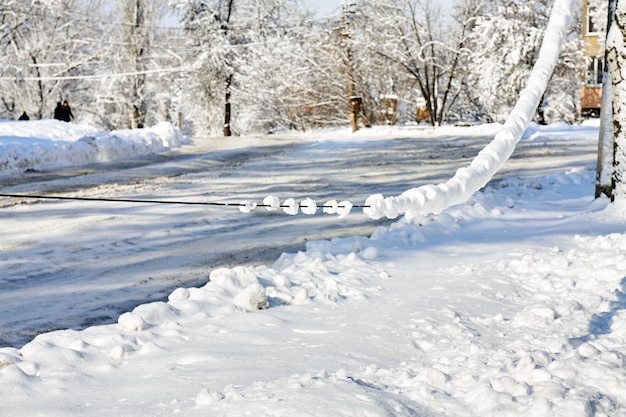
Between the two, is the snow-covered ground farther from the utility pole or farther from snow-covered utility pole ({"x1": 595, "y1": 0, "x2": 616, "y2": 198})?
the utility pole

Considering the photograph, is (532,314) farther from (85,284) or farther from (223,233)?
(223,233)

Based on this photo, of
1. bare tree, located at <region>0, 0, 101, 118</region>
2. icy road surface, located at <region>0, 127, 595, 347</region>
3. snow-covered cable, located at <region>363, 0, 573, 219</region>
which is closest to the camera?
snow-covered cable, located at <region>363, 0, 573, 219</region>

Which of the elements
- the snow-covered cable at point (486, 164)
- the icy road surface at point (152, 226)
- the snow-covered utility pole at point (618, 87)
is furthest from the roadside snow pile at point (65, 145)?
the snow-covered cable at point (486, 164)

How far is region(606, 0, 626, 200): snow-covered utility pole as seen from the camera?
861 cm

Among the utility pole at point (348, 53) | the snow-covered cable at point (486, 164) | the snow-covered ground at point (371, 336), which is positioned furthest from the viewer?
the utility pole at point (348, 53)

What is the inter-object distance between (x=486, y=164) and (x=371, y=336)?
183 cm

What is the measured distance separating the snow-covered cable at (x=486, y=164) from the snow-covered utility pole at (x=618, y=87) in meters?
5.76

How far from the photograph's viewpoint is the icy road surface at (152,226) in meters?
6.11

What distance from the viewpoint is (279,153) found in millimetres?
20188

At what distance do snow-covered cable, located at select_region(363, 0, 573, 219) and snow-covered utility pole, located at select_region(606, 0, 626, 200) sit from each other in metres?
5.76

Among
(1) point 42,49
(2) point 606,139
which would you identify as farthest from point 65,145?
(1) point 42,49

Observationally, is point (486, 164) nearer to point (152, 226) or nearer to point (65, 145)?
point (152, 226)

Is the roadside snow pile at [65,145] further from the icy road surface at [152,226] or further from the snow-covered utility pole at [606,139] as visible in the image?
the snow-covered utility pole at [606,139]

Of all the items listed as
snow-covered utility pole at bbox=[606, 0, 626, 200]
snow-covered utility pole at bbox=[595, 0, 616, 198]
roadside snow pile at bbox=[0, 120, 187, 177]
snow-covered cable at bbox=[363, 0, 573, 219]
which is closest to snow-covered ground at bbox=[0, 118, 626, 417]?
snow-covered utility pole at bbox=[606, 0, 626, 200]
